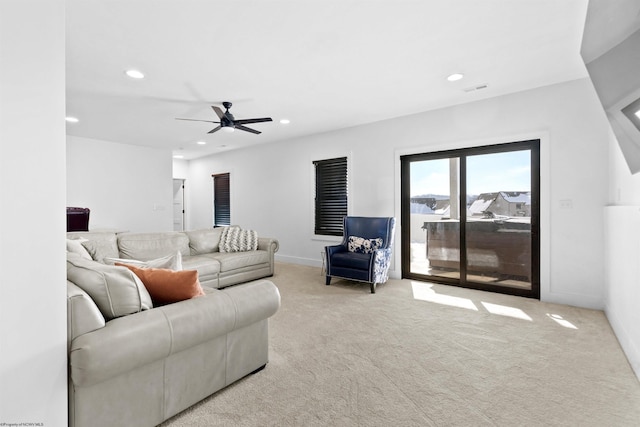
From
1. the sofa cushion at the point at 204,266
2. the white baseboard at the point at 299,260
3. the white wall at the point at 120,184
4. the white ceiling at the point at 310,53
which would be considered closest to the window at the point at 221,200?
the white wall at the point at 120,184

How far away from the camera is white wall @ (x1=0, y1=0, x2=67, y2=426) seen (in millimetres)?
1147

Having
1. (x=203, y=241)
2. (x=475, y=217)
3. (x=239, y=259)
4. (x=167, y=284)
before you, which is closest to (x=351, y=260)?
(x=239, y=259)

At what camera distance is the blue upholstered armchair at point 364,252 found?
13.9 feet

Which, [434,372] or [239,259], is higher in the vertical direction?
[239,259]

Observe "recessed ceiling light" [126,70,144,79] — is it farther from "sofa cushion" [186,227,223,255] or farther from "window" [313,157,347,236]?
"window" [313,157,347,236]

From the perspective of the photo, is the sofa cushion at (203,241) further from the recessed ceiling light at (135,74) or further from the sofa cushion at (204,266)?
the recessed ceiling light at (135,74)

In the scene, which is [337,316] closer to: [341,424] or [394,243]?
[341,424]

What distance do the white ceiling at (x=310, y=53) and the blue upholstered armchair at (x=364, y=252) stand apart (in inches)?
69.2

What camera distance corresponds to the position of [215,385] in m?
1.86

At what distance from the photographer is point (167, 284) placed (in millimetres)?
1798

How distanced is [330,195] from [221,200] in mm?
3642

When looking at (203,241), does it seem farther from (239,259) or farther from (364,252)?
(364,252)

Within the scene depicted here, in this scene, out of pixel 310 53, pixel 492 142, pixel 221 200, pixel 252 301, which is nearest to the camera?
pixel 252 301

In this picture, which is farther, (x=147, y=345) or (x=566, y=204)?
(x=566, y=204)
